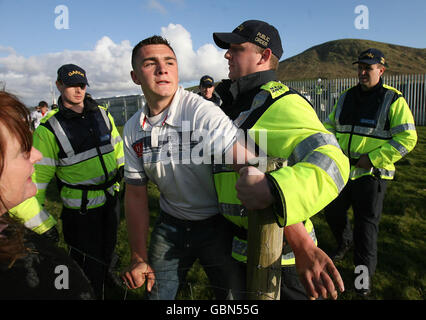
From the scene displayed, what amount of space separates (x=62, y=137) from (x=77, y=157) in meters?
0.26

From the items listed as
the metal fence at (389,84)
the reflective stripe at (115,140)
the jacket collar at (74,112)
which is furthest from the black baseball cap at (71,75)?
the metal fence at (389,84)

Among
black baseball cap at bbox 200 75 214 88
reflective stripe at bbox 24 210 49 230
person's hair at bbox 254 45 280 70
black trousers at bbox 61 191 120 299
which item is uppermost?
black baseball cap at bbox 200 75 214 88

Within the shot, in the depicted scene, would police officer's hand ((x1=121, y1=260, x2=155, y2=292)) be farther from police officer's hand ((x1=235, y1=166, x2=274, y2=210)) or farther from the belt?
police officer's hand ((x1=235, y1=166, x2=274, y2=210))

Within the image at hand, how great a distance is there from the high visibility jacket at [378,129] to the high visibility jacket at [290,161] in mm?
2267

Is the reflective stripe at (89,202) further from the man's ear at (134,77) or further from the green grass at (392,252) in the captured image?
the man's ear at (134,77)

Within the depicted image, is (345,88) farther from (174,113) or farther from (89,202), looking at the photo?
(174,113)

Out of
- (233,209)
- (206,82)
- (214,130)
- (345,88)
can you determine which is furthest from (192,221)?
(345,88)

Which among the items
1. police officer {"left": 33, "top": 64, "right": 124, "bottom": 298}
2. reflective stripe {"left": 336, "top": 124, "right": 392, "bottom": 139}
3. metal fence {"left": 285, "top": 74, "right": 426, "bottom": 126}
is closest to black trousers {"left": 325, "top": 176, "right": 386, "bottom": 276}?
reflective stripe {"left": 336, "top": 124, "right": 392, "bottom": 139}

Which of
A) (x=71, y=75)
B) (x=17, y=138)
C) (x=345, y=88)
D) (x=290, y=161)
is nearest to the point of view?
(x=17, y=138)

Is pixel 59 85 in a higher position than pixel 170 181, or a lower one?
higher

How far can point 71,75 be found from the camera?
3467mm

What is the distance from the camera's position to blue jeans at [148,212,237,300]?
2.10m

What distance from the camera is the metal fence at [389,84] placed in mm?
18500

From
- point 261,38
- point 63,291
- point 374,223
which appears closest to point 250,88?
point 261,38
